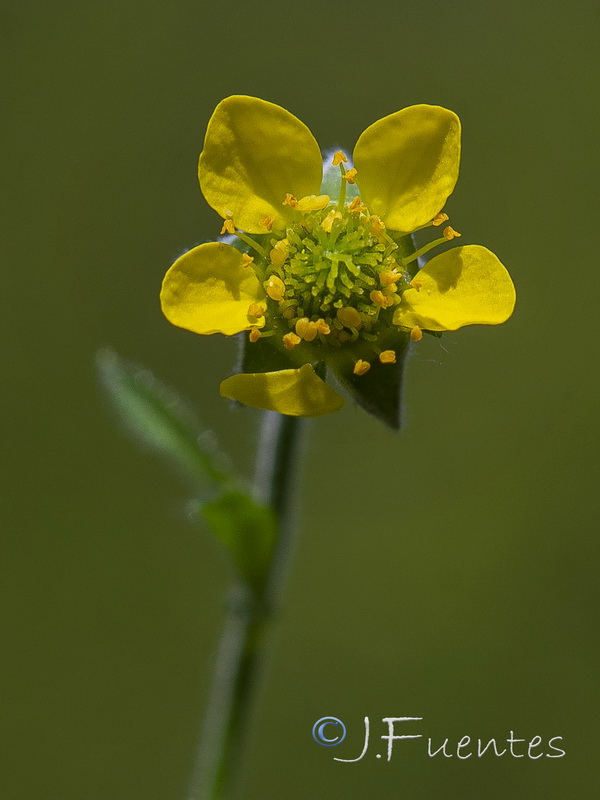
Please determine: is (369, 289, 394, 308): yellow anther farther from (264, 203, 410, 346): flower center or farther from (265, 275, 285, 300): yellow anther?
(265, 275, 285, 300): yellow anther

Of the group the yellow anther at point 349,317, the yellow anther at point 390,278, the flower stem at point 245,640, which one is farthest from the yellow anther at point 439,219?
the flower stem at point 245,640

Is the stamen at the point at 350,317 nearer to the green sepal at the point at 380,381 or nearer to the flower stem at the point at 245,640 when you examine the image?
the green sepal at the point at 380,381

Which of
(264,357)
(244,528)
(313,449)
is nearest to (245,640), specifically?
(244,528)

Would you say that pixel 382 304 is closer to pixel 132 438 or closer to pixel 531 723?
pixel 132 438

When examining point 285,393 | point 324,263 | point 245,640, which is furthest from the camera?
point 245,640

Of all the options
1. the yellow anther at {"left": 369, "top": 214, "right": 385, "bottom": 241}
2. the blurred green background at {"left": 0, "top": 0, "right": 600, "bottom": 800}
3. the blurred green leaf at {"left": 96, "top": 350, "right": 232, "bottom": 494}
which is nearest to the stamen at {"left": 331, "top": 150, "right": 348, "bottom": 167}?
the yellow anther at {"left": 369, "top": 214, "right": 385, "bottom": 241}

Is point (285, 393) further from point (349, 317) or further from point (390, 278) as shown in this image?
point (390, 278)

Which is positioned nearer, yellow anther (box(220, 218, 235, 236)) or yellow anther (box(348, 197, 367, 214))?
yellow anther (box(220, 218, 235, 236))
